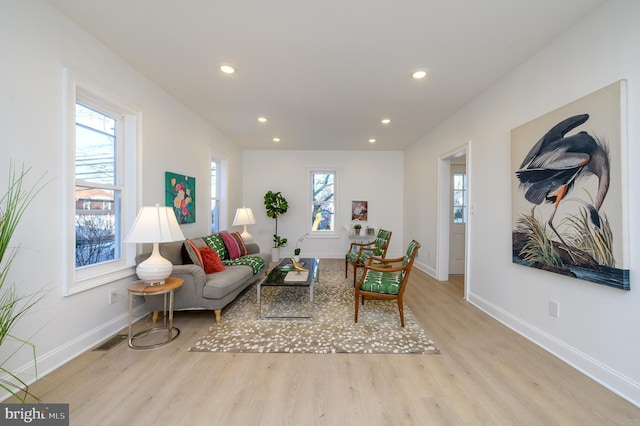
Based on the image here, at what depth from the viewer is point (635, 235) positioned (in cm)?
164

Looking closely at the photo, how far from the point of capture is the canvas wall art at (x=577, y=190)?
1.70 m

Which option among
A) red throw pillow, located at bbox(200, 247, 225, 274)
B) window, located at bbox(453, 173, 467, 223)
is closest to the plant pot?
red throw pillow, located at bbox(200, 247, 225, 274)

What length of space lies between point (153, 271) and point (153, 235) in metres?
0.34

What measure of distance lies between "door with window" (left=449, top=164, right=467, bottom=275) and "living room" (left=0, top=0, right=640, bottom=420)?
1.04 m

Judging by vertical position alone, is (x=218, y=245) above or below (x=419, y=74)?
below

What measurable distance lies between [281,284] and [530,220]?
2578 mm

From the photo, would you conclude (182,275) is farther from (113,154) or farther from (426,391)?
(426,391)

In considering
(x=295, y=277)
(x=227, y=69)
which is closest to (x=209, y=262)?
(x=295, y=277)

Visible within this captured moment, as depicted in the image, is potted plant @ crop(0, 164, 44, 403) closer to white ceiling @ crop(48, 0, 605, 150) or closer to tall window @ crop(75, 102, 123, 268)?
tall window @ crop(75, 102, 123, 268)

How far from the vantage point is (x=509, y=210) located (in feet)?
8.86

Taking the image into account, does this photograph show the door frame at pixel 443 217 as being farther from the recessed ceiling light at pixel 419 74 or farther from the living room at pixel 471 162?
the recessed ceiling light at pixel 419 74

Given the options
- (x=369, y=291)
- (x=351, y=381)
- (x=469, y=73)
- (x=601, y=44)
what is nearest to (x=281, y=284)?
(x=369, y=291)

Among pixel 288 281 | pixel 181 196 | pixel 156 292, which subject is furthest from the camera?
pixel 181 196

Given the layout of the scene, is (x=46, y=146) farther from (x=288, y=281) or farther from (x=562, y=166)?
(x=562, y=166)
